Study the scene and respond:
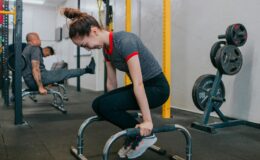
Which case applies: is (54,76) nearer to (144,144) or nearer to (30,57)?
(30,57)

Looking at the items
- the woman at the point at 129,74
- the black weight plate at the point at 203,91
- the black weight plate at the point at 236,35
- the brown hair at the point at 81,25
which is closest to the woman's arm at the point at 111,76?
the woman at the point at 129,74

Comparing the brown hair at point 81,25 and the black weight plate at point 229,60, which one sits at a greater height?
the brown hair at point 81,25

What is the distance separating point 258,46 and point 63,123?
2.07 metres

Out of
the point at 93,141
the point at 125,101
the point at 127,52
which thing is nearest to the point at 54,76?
the point at 93,141

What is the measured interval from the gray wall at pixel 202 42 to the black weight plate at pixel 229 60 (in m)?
0.21

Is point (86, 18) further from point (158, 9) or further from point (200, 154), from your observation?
point (158, 9)

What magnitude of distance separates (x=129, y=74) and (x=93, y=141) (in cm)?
91

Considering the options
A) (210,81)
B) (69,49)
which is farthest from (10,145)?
(69,49)

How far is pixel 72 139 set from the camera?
224cm

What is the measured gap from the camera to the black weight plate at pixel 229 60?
2.47 m

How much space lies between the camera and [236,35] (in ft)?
8.28

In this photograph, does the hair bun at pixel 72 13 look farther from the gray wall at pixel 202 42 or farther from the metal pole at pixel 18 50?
the gray wall at pixel 202 42

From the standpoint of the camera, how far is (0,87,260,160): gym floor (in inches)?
72.2

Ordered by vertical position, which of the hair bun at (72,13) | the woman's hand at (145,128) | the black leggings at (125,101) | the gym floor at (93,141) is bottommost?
the gym floor at (93,141)
